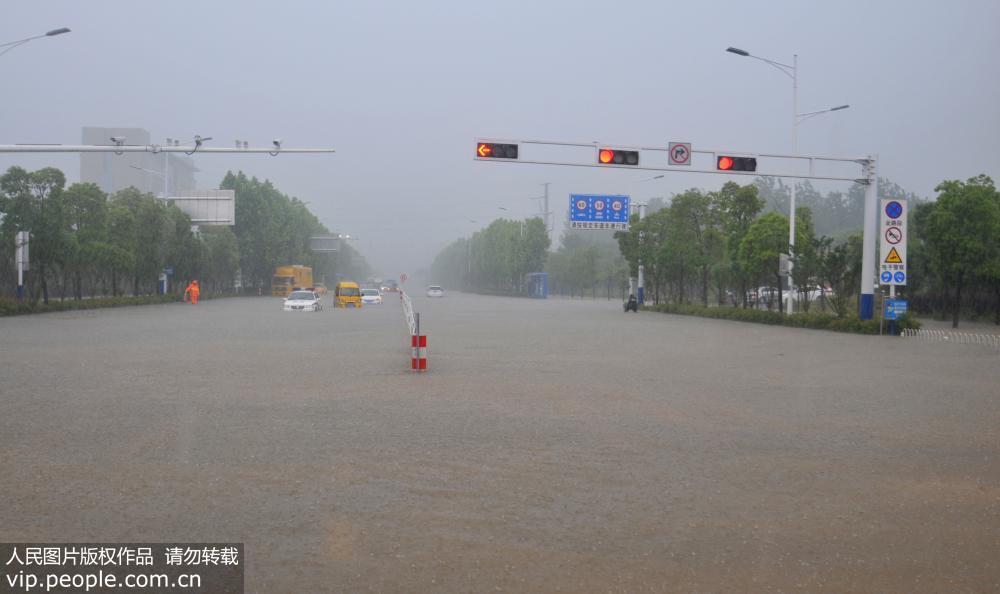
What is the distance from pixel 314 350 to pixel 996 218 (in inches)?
1000

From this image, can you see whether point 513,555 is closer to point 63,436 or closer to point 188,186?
point 63,436

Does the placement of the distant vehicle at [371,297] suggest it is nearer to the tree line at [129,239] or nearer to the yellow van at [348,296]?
the yellow van at [348,296]

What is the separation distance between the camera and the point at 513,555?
5238mm

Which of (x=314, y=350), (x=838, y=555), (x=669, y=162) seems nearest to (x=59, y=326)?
(x=314, y=350)

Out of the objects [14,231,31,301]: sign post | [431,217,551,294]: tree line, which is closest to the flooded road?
[14,231,31,301]: sign post

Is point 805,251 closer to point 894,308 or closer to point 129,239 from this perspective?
point 894,308

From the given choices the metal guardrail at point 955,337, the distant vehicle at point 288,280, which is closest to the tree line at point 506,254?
the distant vehicle at point 288,280

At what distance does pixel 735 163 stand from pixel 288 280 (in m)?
60.0

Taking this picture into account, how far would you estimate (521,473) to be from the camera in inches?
292

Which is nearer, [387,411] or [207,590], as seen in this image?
[207,590]

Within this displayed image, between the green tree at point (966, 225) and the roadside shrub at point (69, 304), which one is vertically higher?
the green tree at point (966, 225)

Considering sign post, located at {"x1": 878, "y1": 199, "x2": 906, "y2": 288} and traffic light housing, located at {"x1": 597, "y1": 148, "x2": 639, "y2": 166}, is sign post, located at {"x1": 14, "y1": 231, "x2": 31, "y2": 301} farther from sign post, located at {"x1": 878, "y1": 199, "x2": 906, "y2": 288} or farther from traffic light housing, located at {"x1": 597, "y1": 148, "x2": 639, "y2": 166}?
sign post, located at {"x1": 878, "y1": 199, "x2": 906, "y2": 288}

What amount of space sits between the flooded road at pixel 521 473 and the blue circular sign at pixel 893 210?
12180 millimetres

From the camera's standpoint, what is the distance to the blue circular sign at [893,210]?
27.0 metres
